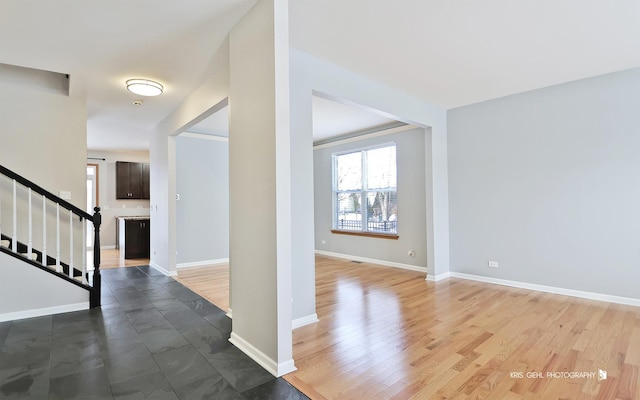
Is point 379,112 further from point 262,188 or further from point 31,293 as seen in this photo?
point 31,293

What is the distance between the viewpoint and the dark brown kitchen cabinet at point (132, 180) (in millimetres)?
8258

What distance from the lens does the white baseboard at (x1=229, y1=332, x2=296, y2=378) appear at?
2.10 meters

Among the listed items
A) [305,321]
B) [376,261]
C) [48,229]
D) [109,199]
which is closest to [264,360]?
[305,321]

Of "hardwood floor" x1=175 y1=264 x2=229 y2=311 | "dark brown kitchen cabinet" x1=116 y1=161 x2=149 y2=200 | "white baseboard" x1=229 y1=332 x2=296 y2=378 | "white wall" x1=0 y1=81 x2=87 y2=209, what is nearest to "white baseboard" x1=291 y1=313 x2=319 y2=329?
"white baseboard" x1=229 y1=332 x2=296 y2=378

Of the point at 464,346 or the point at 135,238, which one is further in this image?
the point at 135,238

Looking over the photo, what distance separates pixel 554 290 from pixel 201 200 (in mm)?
5854

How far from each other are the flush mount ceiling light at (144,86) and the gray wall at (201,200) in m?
2.09

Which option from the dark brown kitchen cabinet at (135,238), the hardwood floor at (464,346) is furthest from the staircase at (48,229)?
the dark brown kitchen cabinet at (135,238)

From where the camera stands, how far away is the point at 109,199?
8328mm

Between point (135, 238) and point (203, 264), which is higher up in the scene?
point (135, 238)

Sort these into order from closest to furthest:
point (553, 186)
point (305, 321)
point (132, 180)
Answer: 1. point (305, 321)
2. point (553, 186)
3. point (132, 180)

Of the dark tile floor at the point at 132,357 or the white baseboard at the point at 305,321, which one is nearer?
the dark tile floor at the point at 132,357

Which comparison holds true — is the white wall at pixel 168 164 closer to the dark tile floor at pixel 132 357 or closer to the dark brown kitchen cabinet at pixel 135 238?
the dark brown kitchen cabinet at pixel 135 238

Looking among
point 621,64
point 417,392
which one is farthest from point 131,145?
point 621,64
